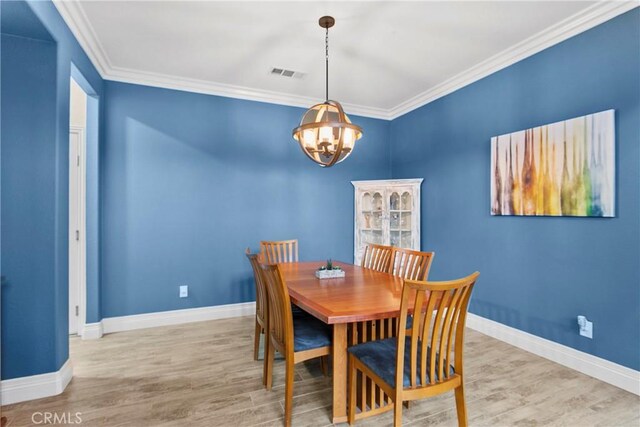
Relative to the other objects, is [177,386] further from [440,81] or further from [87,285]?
[440,81]

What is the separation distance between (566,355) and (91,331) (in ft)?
14.1

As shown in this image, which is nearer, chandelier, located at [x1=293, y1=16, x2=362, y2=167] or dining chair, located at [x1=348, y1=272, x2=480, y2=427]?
dining chair, located at [x1=348, y1=272, x2=480, y2=427]

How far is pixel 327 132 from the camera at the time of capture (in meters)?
2.32

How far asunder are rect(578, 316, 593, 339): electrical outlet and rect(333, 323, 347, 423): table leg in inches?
78.7

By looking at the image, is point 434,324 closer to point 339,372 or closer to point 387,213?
→ point 339,372

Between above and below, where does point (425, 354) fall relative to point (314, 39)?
below

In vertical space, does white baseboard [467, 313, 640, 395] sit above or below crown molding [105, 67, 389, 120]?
below

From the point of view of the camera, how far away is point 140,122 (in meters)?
3.46

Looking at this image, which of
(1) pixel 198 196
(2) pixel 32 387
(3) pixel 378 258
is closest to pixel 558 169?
(3) pixel 378 258

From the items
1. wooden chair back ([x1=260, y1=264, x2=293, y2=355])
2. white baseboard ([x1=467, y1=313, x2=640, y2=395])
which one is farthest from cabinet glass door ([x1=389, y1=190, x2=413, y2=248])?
wooden chair back ([x1=260, y1=264, x2=293, y2=355])

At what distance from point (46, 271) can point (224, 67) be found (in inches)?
95.8

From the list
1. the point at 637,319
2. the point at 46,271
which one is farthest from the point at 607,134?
the point at 46,271

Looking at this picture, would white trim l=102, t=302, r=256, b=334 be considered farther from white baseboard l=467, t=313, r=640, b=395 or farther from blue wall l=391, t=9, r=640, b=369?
white baseboard l=467, t=313, r=640, b=395

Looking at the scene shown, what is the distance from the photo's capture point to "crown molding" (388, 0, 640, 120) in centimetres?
231
